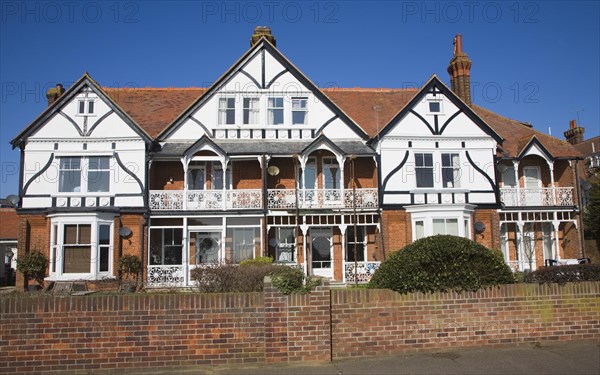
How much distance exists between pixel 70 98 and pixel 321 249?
1311 centimetres

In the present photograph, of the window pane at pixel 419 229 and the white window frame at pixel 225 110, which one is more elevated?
the white window frame at pixel 225 110

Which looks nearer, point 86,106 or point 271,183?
point 86,106

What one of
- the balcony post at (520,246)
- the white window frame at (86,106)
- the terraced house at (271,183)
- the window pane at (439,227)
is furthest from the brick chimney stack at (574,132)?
the white window frame at (86,106)

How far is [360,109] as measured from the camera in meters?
26.5

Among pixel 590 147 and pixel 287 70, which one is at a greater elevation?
pixel 590 147

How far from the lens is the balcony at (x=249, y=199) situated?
2189cm

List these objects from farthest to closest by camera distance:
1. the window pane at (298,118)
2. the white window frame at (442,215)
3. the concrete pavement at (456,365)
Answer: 1. the window pane at (298,118)
2. the white window frame at (442,215)
3. the concrete pavement at (456,365)

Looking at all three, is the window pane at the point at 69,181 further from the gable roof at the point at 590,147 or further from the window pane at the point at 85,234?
the gable roof at the point at 590,147

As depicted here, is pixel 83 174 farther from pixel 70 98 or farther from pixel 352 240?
pixel 352 240

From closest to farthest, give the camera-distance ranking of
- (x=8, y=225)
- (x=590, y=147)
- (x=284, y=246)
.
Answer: (x=284, y=246) → (x=8, y=225) → (x=590, y=147)

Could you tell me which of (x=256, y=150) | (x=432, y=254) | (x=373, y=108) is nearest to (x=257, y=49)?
(x=256, y=150)

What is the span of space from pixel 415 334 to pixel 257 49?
57.8ft

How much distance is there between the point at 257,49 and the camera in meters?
23.5

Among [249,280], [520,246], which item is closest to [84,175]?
[249,280]
